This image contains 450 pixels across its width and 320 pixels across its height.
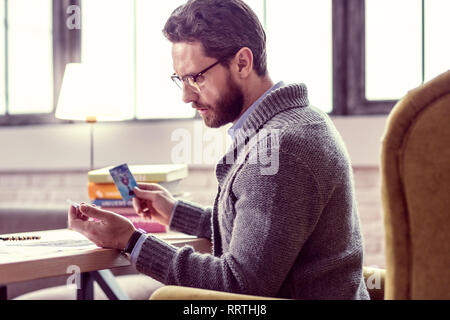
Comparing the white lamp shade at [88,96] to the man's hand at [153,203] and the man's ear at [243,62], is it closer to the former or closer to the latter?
the man's hand at [153,203]

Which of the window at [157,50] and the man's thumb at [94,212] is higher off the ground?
the window at [157,50]

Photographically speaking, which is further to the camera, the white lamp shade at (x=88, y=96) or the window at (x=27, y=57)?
the window at (x=27, y=57)

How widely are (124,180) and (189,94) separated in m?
0.29

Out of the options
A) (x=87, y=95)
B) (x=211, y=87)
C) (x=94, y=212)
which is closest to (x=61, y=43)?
(x=87, y=95)

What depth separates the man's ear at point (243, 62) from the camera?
4.65 ft

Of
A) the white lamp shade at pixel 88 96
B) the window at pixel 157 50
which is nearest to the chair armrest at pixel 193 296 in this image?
the white lamp shade at pixel 88 96

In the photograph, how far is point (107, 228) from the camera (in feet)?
4.18

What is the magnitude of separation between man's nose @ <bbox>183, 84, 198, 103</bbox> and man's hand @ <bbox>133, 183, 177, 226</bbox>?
29cm

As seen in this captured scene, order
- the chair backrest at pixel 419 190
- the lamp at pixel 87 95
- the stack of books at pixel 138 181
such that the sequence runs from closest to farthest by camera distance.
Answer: the chair backrest at pixel 419 190, the stack of books at pixel 138 181, the lamp at pixel 87 95

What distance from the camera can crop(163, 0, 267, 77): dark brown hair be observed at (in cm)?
140

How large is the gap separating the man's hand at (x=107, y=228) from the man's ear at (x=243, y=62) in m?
0.47

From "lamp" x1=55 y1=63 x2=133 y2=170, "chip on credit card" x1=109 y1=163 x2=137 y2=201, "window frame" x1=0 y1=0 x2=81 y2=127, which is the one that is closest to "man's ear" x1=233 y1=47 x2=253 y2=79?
"chip on credit card" x1=109 y1=163 x2=137 y2=201

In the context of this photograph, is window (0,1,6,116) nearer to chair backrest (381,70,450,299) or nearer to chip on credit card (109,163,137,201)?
chip on credit card (109,163,137,201)

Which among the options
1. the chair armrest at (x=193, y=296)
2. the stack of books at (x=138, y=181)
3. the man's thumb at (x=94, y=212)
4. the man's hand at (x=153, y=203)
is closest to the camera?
the chair armrest at (x=193, y=296)
